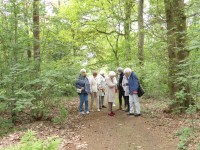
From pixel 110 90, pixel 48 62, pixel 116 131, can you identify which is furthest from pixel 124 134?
pixel 48 62

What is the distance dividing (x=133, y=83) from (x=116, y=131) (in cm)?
254

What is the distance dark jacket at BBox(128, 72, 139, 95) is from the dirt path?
1143 millimetres

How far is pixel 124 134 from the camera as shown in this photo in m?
8.68

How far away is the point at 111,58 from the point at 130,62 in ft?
19.0

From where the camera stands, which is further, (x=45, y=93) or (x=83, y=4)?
(x=83, y=4)

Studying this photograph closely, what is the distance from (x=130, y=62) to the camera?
55.9ft

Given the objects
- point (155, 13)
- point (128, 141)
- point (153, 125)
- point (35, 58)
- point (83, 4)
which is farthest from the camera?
point (83, 4)

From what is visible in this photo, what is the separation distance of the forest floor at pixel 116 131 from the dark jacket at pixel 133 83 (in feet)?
3.75

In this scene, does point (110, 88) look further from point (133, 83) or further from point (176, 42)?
point (176, 42)

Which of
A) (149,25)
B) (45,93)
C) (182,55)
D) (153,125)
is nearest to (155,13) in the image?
(149,25)

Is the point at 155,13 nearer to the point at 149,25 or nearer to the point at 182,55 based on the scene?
the point at 149,25

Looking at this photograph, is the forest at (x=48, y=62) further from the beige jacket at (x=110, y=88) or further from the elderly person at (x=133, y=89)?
the beige jacket at (x=110, y=88)

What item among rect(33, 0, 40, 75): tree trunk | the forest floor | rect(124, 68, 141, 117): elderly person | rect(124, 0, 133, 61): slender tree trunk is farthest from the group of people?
rect(124, 0, 133, 61): slender tree trunk

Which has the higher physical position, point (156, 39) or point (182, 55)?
point (156, 39)
